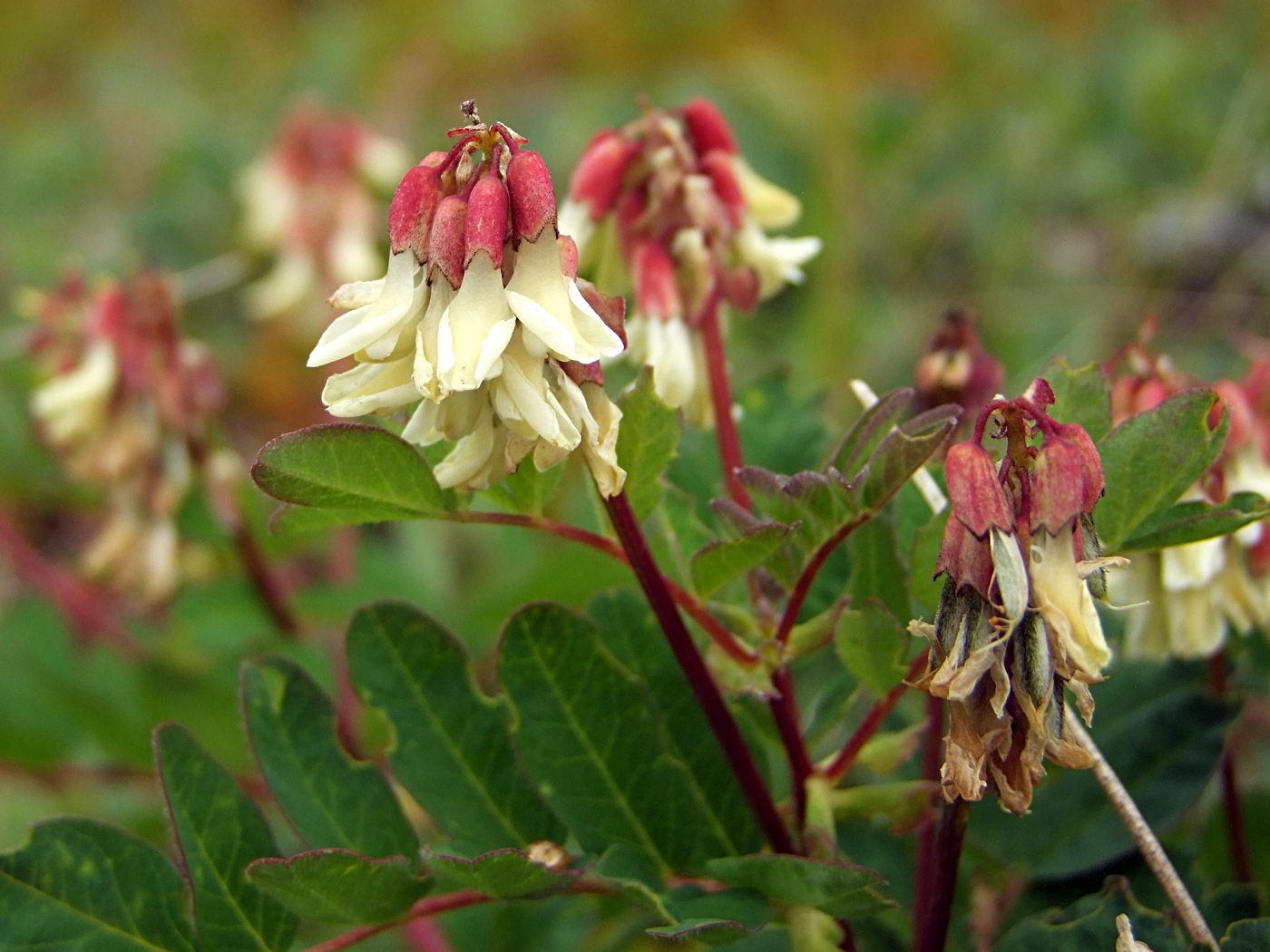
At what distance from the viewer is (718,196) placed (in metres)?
1.13

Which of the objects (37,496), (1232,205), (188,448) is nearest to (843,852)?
(188,448)

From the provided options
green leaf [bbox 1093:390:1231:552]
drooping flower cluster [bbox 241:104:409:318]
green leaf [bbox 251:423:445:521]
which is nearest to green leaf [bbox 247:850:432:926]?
green leaf [bbox 251:423:445:521]

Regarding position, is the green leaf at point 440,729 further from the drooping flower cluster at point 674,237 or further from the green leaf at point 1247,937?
the green leaf at point 1247,937

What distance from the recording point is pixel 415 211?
77cm

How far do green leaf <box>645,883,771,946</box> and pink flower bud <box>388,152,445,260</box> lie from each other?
0.46 m

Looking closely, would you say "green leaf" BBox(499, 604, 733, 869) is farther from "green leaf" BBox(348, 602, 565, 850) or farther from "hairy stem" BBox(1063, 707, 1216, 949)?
"hairy stem" BBox(1063, 707, 1216, 949)

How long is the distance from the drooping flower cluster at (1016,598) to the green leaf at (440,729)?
0.40 metres

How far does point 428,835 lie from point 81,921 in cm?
76

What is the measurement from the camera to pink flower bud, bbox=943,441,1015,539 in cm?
69

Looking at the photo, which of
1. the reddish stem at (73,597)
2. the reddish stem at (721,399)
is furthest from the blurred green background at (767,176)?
the reddish stem at (721,399)

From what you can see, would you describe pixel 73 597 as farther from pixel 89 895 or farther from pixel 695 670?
pixel 695 670

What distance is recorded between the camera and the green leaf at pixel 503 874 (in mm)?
805

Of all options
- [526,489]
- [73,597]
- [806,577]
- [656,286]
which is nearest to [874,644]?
[806,577]

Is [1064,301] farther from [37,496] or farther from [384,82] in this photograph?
[384,82]
